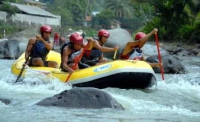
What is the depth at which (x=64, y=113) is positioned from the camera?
626cm

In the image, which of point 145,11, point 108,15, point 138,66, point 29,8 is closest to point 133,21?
point 108,15

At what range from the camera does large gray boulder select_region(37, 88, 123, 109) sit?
6.72 meters

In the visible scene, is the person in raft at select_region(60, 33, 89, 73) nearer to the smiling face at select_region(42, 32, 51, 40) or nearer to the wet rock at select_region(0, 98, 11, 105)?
the smiling face at select_region(42, 32, 51, 40)

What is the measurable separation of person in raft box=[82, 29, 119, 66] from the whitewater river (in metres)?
0.87

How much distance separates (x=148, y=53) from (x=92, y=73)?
12.3 m

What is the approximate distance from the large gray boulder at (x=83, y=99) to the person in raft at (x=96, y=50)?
9.64 ft

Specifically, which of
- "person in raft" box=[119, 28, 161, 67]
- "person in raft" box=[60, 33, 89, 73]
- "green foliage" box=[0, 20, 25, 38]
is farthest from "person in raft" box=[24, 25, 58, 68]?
"green foliage" box=[0, 20, 25, 38]

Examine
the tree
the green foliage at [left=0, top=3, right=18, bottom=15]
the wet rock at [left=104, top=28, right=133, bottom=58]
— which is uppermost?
the wet rock at [left=104, top=28, right=133, bottom=58]

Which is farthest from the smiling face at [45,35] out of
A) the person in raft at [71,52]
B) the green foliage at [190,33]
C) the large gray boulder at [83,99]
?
the green foliage at [190,33]

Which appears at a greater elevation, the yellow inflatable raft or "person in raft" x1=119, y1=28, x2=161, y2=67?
"person in raft" x1=119, y1=28, x2=161, y2=67

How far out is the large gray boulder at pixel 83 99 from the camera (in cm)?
672

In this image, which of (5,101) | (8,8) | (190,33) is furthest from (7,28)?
(5,101)

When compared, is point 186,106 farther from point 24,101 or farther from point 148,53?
point 148,53

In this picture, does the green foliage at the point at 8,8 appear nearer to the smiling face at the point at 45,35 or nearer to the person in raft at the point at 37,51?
the person in raft at the point at 37,51
